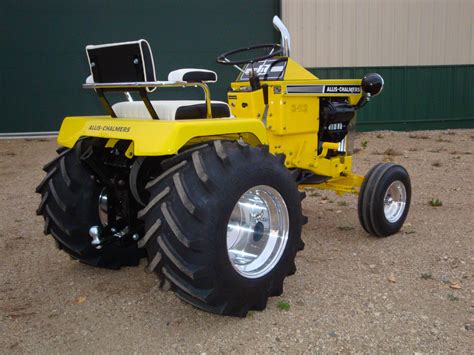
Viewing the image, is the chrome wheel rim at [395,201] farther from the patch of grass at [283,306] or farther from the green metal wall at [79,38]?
the green metal wall at [79,38]

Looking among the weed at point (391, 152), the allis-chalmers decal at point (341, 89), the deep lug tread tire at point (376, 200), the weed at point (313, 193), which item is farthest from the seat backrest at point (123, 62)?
the weed at point (391, 152)

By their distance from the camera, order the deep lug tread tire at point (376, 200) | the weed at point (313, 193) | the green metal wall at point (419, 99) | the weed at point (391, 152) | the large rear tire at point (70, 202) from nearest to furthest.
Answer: the large rear tire at point (70, 202), the deep lug tread tire at point (376, 200), the weed at point (313, 193), the weed at point (391, 152), the green metal wall at point (419, 99)

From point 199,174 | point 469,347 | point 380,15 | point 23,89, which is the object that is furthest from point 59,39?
point 469,347

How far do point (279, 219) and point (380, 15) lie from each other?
357 inches

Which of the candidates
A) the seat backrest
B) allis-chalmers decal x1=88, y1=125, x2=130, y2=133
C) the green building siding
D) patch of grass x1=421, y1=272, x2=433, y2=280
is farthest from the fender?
the green building siding

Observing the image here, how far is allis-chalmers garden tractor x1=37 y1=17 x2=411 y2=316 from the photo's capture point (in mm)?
2576

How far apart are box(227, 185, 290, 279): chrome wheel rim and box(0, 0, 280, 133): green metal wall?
741cm

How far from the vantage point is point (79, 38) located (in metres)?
9.91

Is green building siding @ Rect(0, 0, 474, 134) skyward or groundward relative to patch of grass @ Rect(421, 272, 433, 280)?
skyward

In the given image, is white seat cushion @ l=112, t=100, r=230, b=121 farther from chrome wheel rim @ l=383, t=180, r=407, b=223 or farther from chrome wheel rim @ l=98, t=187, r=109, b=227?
chrome wheel rim @ l=383, t=180, r=407, b=223

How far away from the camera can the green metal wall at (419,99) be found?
11.1 m

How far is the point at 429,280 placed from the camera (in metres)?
3.41

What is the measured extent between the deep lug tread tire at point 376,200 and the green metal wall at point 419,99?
6.98 metres

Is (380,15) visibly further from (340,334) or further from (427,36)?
(340,334)
